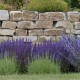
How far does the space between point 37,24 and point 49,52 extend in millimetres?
1698

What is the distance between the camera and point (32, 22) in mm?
9516

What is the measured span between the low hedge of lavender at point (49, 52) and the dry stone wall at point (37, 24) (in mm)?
1432

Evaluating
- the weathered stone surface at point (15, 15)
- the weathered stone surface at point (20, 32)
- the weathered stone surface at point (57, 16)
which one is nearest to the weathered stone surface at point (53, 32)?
the weathered stone surface at point (57, 16)

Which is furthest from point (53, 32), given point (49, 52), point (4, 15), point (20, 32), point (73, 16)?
point (49, 52)

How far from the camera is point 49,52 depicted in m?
7.91

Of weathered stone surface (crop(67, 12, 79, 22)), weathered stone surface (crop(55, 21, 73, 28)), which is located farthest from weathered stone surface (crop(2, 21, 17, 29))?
weathered stone surface (crop(67, 12, 79, 22))

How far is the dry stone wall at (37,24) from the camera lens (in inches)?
372

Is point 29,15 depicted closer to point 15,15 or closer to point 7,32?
point 15,15

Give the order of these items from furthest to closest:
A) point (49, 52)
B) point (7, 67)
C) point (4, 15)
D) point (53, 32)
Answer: point (53, 32), point (4, 15), point (49, 52), point (7, 67)

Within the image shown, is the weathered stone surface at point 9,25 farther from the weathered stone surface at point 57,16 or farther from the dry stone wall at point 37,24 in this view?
the weathered stone surface at point 57,16

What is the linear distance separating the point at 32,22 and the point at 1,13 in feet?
2.52

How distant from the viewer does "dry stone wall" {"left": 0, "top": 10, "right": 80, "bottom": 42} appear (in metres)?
9.45

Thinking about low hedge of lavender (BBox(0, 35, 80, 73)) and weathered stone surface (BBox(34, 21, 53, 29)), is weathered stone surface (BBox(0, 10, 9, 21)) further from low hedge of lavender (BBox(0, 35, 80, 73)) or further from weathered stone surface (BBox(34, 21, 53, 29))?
low hedge of lavender (BBox(0, 35, 80, 73))

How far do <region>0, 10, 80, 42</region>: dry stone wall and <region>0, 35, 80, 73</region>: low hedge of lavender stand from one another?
1432 millimetres
